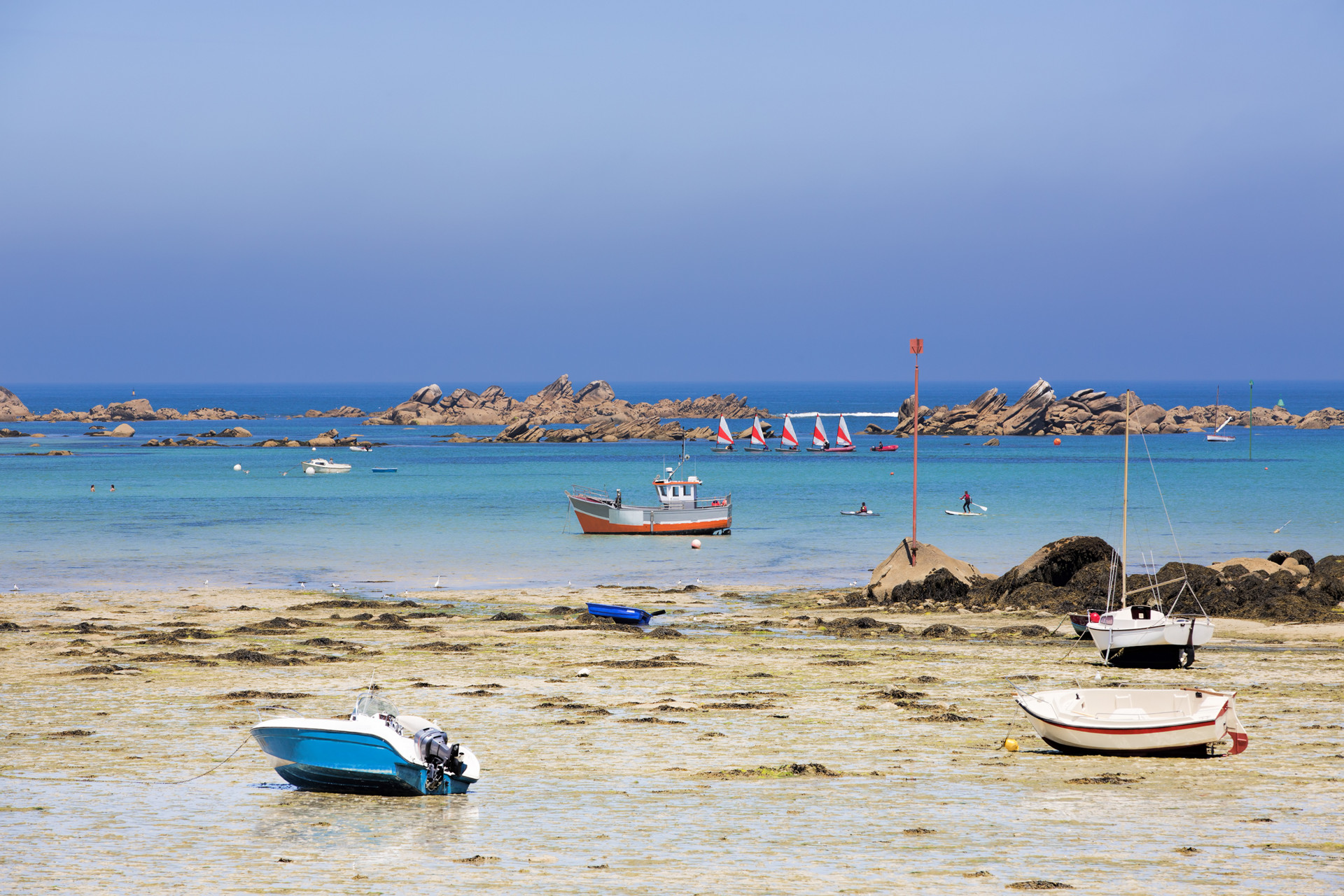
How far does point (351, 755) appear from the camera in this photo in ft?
48.2

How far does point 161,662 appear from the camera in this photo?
2370 cm

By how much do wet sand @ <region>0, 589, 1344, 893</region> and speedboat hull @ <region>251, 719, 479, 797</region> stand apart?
10.2 inches

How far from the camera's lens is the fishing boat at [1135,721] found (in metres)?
16.3

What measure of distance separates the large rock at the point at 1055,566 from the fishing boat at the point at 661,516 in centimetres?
2243

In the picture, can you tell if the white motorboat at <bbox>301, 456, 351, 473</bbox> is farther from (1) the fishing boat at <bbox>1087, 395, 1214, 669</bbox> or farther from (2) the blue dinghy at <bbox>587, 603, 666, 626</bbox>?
(1) the fishing boat at <bbox>1087, 395, 1214, 669</bbox>

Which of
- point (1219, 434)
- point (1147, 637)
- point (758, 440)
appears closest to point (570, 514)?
point (1147, 637)

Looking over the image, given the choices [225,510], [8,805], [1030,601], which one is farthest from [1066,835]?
[225,510]

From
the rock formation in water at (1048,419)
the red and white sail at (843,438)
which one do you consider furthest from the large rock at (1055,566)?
the rock formation in water at (1048,419)

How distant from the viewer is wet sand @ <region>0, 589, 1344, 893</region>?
12156 mm

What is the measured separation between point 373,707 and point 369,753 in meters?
0.55

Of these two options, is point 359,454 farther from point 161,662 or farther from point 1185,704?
point 1185,704

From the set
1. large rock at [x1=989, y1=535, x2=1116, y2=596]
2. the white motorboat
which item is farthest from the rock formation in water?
large rock at [x1=989, y1=535, x2=1116, y2=596]

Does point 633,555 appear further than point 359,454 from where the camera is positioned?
No

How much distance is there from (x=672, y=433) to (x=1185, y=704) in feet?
478
